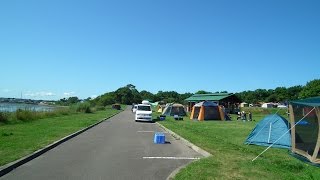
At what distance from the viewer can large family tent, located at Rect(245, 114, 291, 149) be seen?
17453 mm

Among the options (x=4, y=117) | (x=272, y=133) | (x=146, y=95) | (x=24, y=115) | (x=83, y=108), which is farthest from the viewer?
(x=146, y=95)

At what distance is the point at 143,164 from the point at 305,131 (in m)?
7.26

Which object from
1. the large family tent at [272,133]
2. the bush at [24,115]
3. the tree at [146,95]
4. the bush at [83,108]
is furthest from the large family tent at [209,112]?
the tree at [146,95]

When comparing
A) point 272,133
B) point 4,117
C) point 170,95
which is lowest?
point 272,133

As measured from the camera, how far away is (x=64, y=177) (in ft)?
31.7

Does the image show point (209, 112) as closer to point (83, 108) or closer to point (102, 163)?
point (83, 108)

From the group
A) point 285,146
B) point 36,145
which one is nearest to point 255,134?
point 285,146

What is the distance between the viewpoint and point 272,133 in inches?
704

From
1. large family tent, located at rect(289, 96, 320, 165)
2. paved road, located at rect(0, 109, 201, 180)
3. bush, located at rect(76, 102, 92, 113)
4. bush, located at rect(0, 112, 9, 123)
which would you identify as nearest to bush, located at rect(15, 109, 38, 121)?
bush, located at rect(0, 112, 9, 123)

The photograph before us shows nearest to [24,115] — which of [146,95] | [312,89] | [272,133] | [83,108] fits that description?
[272,133]

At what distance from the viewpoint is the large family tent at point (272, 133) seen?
57.3ft

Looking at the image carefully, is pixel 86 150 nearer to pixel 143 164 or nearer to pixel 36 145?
pixel 36 145

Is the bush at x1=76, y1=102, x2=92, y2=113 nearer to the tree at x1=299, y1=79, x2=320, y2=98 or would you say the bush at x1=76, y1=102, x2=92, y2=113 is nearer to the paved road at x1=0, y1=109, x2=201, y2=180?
the paved road at x1=0, y1=109, x2=201, y2=180

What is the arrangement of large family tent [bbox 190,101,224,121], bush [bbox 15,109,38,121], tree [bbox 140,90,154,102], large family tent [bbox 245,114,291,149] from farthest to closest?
tree [bbox 140,90,154,102]
large family tent [bbox 190,101,224,121]
bush [bbox 15,109,38,121]
large family tent [bbox 245,114,291,149]
